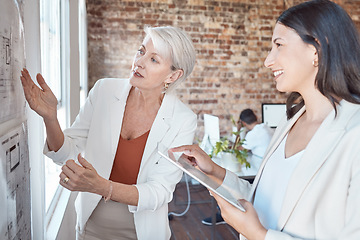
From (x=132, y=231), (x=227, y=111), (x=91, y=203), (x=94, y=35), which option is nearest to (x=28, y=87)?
(x=91, y=203)

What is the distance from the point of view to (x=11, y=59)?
0.76 meters

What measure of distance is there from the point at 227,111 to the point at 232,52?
92 cm

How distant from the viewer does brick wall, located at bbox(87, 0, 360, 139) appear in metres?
4.93

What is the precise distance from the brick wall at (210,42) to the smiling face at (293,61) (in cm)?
410

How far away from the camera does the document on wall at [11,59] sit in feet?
2.27

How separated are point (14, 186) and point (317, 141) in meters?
0.80

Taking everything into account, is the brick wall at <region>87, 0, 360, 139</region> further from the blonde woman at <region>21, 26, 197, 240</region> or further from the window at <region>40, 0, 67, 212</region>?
the blonde woman at <region>21, 26, 197, 240</region>

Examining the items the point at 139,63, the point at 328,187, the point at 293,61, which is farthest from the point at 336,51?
the point at 139,63

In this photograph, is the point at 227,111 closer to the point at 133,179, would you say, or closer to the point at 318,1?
the point at 133,179

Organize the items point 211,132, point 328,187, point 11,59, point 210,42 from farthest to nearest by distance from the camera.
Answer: point 210,42 < point 211,132 < point 328,187 < point 11,59

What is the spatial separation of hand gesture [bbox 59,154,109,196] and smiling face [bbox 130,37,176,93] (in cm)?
57

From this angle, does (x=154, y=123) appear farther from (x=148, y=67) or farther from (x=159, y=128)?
(x=148, y=67)

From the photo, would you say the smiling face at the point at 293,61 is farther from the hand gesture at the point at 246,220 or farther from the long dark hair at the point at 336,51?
the hand gesture at the point at 246,220

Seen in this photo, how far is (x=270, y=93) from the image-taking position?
5559mm
